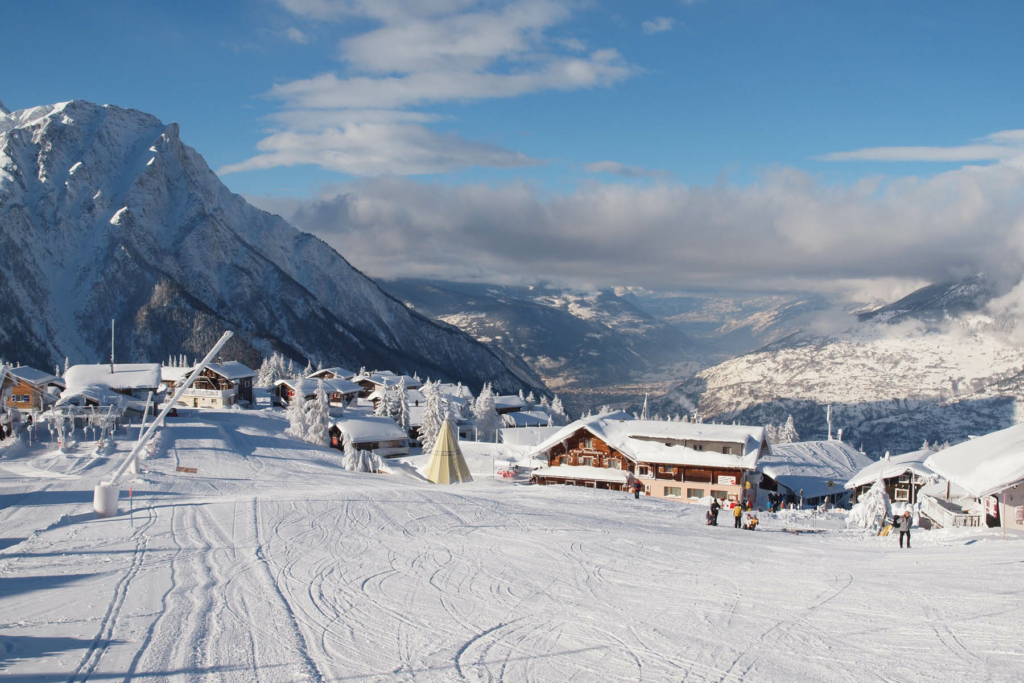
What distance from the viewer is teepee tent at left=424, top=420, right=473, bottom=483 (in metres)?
46.2

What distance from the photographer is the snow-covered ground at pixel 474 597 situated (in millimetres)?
10352

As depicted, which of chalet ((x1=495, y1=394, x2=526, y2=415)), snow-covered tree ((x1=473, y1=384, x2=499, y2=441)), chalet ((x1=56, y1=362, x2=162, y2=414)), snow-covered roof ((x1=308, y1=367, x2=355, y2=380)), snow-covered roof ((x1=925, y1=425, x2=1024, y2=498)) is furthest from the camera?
snow-covered roof ((x1=308, y1=367, x2=355, y2=380))

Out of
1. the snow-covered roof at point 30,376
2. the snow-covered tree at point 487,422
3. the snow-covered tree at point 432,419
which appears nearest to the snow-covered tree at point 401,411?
the snow-covered tree at point 432,419

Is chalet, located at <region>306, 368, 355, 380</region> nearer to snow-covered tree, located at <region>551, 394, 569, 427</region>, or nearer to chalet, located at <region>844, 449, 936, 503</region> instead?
snow-covered tree, located at <region>551, 394, 569, 427</region>

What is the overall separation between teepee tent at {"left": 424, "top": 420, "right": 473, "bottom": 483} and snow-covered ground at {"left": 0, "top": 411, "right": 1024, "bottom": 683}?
1954cm

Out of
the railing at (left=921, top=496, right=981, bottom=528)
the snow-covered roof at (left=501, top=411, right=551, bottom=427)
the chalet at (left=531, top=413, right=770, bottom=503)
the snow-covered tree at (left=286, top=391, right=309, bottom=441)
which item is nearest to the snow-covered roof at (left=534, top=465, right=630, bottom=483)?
the chalet at (left=531, top=413, right=770, bottom=503)

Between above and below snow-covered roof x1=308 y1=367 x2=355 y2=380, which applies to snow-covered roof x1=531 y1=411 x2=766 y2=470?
below

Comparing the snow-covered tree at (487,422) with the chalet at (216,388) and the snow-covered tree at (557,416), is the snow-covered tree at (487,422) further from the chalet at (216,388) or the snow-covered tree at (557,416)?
the snow-covered tree at (557,416)

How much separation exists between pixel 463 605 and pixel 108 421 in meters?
51.8

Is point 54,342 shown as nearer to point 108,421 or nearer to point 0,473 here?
point 108,421

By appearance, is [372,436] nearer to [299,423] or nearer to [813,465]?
[299,423]

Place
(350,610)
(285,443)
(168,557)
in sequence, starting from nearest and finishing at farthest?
(350,610) → (168,557) → (285,443)

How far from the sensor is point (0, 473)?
3656 cm

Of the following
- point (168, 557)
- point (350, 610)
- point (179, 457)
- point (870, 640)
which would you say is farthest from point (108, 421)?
point (870, 640)
